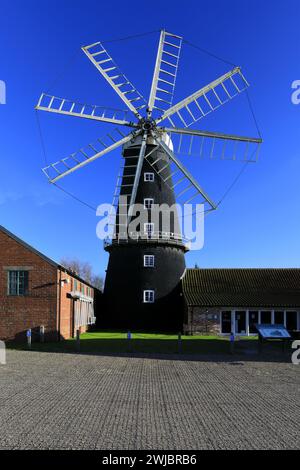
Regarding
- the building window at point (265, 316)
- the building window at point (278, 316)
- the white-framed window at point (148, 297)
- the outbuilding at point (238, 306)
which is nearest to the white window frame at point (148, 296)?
the white-framed window at point (148, 297)

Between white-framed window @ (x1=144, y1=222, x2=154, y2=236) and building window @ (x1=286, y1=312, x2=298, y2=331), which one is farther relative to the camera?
white-framed window @ (x1=144, y1=222, x2=154, y2=236)

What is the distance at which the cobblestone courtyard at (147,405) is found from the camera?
23.3 ft

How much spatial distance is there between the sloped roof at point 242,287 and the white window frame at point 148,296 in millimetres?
2103

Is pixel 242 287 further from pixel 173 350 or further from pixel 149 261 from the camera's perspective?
pixel 173 350

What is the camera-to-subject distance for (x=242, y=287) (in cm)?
3297

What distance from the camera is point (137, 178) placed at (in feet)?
103

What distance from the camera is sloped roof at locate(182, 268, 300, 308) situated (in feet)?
102

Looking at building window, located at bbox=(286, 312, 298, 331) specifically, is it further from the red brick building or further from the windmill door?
the red brick building

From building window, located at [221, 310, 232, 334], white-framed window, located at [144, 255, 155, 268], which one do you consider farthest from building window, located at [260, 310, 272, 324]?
white-framed window, located at [144, 255, 155, 268]

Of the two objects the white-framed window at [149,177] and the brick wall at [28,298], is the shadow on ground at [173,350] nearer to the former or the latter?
the brick wall at [28,298]

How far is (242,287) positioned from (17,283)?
620 inches
